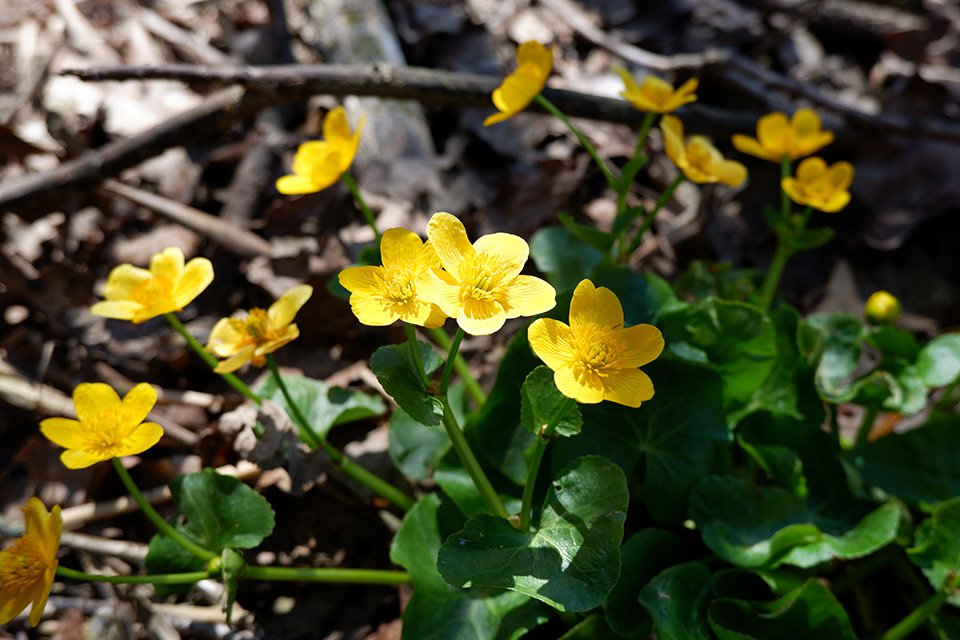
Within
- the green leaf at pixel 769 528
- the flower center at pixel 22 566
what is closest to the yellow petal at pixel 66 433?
the flower center at pixel 22 566

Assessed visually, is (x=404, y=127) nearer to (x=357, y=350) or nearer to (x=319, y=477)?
(x=357, y=350)

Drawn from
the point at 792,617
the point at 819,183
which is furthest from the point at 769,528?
the point at 819,183

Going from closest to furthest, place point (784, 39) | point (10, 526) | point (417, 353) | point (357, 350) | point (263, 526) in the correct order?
point (417, 353) < point (263, 526) < point (10, 526) < point (357, 350) < point (784, 39)

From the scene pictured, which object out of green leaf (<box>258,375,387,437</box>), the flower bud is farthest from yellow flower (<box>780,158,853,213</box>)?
green leaf (<box>258,375,387,437</box>)

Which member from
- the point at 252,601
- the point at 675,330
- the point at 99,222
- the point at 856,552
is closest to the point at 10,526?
the point at 252,601

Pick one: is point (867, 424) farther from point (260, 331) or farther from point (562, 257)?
point (260, 331)
